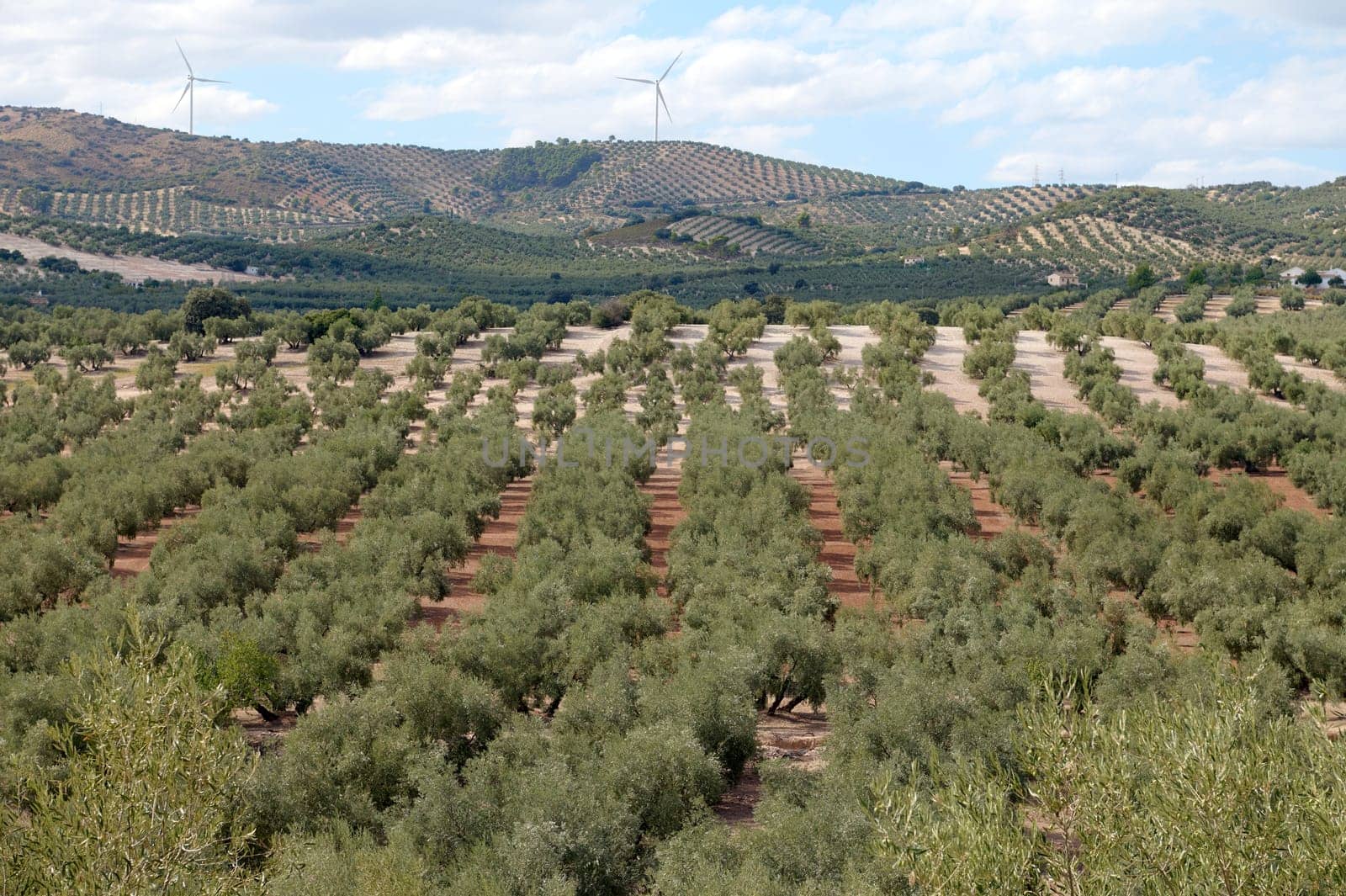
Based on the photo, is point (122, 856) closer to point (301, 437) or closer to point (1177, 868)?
point (1177, 868)

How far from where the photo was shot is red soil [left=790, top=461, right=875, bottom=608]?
4188cm

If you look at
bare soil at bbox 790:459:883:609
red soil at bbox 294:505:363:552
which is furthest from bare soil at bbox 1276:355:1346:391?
red soil at bbox 294:505:363:552

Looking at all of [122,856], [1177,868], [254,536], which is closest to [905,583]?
[254,536]

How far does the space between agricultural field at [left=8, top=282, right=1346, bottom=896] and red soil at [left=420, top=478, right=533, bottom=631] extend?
0.83 feet

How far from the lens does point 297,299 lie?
134 m

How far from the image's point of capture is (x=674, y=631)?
36.2 meters

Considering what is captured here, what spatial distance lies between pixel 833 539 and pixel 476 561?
14.1 m

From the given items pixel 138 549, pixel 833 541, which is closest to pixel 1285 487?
pixel 833 541

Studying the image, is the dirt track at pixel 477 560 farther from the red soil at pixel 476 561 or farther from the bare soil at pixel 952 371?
the bare soil at pixel 952 371

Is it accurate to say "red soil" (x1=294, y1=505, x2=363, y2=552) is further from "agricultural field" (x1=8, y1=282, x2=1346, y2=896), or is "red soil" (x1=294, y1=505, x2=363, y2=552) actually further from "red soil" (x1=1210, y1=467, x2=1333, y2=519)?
"red soil" (x1=1210, y1=467, x2=1333, y2=519)

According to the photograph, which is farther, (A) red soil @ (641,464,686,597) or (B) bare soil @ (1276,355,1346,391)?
(B) bare soil @ (1276,355,1346,391)

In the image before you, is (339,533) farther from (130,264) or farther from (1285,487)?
(130,264)

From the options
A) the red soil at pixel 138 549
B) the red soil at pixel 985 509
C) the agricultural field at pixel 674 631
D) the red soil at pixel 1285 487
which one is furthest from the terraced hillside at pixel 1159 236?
the red soil at pixel 138 549

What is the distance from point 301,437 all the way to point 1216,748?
57415 millimetres
